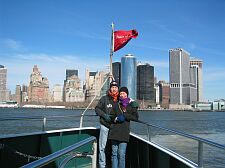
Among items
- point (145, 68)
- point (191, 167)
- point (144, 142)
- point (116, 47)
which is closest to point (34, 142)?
point (144, 142)

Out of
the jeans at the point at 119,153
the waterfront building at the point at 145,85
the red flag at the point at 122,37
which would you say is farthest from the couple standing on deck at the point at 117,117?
the waterfront building at the point at 145,85

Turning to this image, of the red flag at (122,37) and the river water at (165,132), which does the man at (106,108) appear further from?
the red flag at (122,37)

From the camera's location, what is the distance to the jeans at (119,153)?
16.8 ft

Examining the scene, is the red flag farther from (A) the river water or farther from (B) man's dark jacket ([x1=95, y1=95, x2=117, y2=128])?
(B) man's dark jacket ([x1=95, y1=95, x2=117, y2=128])

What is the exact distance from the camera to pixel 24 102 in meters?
194

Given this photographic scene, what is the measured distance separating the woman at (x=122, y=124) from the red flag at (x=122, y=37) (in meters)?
3.12

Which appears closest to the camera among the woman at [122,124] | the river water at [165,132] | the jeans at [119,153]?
the woman at [122,124]

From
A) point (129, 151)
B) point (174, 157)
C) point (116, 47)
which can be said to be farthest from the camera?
point (116, 47)

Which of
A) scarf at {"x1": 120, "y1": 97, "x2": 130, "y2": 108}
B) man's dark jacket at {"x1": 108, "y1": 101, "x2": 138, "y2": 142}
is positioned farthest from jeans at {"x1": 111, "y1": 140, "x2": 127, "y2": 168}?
scarf at {"x1": 120, "y1": 97, "x2": 130, "y2": 108}

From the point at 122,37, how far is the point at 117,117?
11.9 ft

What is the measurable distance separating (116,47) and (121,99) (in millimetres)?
3180

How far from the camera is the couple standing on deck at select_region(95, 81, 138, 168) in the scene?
16.5 feet

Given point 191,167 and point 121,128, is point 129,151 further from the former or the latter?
point 191,167

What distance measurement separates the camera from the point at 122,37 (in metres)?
8.09
